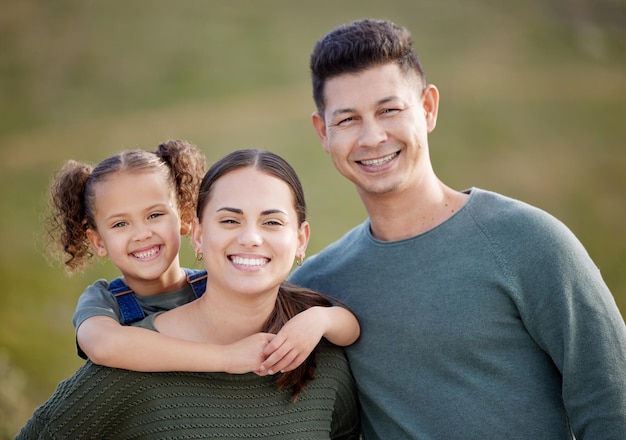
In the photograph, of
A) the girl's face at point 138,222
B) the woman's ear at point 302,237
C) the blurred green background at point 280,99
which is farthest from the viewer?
the blurred green background at point 280,99

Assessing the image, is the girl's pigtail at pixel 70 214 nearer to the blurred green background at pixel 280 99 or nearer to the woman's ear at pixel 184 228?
the woman's ear at pixel 184 228

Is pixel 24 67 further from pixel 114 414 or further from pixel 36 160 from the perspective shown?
pixel 114 414

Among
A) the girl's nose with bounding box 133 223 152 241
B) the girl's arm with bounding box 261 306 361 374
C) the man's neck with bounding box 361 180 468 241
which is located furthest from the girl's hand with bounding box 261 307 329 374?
the girl's nose with bounding box 133 223 152 241

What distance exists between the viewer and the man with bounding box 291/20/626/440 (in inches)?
80.9

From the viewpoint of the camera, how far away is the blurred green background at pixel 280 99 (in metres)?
7.04

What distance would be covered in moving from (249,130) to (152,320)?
5.72m

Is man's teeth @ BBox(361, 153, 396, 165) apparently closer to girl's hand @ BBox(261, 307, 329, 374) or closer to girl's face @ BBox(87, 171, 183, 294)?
girl's hand @ BBox(261, 307, 329, 374)

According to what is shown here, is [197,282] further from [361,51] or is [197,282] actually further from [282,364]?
[361,51]

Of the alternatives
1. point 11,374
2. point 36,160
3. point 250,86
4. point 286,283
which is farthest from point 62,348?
point 286,283

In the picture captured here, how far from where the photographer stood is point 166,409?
198 centimetres

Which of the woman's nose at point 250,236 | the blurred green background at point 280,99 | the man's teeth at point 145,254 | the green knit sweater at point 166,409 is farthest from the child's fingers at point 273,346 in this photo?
the blurred green background at point 280,99

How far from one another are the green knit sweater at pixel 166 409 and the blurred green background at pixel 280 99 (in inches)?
186

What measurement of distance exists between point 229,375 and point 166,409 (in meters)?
0.20

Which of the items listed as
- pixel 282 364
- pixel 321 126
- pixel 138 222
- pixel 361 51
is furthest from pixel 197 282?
pixel 361 51
